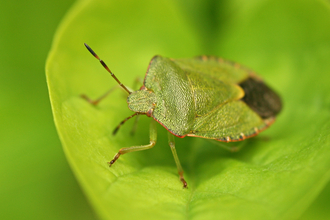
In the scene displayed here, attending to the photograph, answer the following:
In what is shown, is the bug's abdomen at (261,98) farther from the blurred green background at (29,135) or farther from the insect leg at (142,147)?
the insect leg at (142,147)

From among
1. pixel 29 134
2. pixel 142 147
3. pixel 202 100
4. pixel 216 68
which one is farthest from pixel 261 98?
pixel 29 134

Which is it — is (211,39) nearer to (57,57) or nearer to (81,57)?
(81,57)

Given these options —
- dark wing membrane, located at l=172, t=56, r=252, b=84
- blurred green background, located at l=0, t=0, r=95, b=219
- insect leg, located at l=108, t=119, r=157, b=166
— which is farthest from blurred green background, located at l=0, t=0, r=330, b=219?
dark wing membrane, located at l=172, t=56, r=252, b=84

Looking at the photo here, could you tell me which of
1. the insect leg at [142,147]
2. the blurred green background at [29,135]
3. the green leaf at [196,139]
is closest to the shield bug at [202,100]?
the insect leg at [142,147]

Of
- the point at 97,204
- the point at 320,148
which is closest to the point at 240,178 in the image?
the point at 320,148

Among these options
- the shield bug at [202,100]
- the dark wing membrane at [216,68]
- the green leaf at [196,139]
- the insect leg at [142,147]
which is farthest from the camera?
the dark wing membrane at [216,68]

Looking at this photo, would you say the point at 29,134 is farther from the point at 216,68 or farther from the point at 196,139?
the point at 216,68
